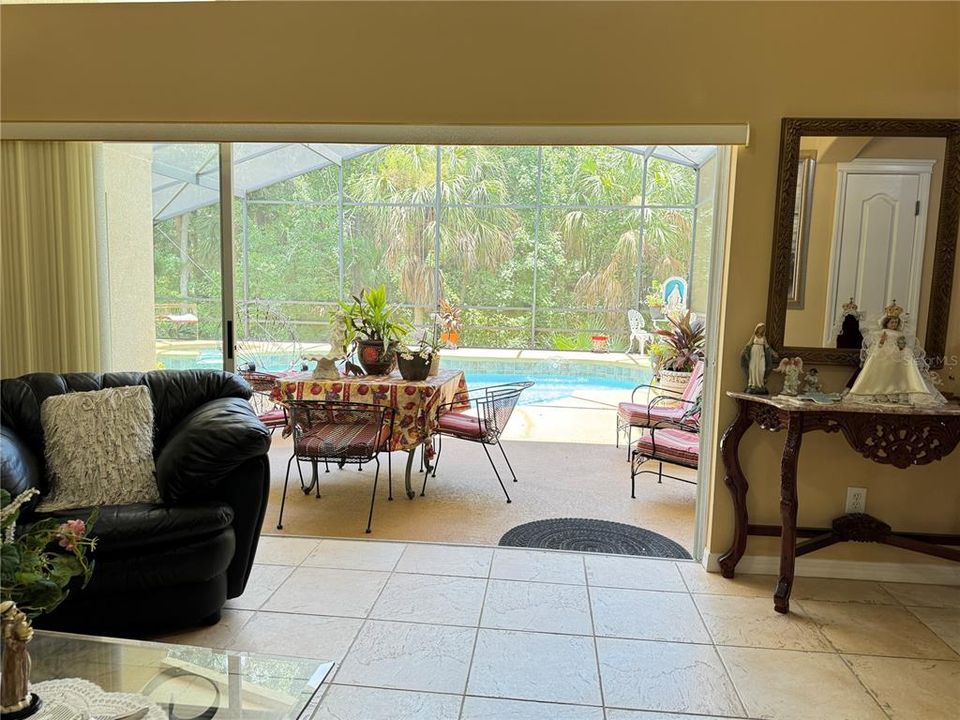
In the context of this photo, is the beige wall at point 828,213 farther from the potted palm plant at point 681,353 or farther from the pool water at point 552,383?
the pool water at point 552,383

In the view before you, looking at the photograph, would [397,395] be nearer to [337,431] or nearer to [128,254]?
[337,431]

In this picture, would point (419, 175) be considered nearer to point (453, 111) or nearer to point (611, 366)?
point (611, 366)

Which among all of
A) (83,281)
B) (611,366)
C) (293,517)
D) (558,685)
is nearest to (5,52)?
(83,281)

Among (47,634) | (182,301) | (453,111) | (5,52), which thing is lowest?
(47,634)

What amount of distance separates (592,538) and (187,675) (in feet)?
7.53

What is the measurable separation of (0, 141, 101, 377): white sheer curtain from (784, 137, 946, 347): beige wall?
3.45m

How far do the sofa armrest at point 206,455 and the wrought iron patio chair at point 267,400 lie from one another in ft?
5.76

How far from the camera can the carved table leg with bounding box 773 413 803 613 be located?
2.66 m

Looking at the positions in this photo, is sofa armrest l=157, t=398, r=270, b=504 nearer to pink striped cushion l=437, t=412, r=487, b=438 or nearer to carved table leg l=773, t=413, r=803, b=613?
pink striped cushion l=437, t=412, r=487, b=438

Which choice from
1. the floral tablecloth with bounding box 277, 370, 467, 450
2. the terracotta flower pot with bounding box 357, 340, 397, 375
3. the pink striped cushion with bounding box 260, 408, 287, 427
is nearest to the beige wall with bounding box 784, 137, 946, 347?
the floral tablecloth with bounding box 277, 370, 467, 450

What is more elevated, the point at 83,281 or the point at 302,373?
the point at 83,281

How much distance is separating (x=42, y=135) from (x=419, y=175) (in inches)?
344

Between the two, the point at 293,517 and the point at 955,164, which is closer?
the point at 955,164

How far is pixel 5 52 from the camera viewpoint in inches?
124
